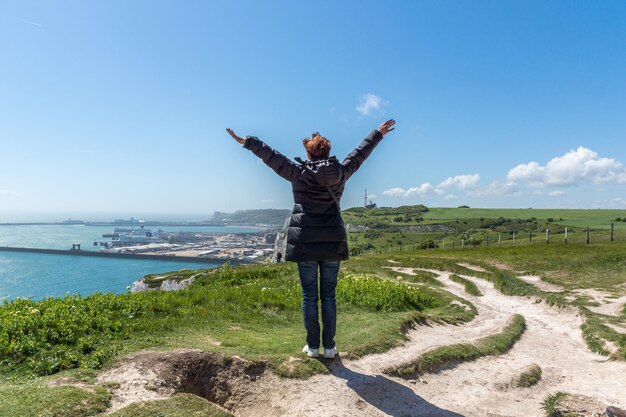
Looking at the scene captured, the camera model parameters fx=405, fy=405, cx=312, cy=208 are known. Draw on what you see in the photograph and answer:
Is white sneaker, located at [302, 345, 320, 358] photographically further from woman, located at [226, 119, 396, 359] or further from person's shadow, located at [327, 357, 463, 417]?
person's shadow, located at [327, 357, 463, 417]

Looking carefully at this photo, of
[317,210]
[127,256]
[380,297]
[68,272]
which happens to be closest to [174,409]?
[317,210]

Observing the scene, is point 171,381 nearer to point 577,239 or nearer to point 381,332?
point 381,332

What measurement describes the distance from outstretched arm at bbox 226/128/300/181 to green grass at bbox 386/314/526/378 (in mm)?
3971

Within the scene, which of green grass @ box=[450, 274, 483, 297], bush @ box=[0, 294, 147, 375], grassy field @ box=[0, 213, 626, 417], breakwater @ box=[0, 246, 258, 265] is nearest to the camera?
grassy field @ box=[0, 213, 626, 417]

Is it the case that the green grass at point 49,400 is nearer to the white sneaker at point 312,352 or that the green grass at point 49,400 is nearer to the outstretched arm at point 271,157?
the white sneaker at point 312,352

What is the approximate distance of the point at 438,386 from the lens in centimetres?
727

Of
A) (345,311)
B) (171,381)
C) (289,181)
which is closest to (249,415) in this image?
(171,381)

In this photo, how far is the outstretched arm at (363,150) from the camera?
670 cm

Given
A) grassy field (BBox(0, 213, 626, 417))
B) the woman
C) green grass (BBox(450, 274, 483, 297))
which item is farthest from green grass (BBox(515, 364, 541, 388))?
green grass (BBox(450, 274, 483, 297))

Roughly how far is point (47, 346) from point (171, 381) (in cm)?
265

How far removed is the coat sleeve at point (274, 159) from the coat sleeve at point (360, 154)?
800mm

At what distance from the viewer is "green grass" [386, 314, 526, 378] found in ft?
24.9

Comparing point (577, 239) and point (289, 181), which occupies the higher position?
point (289, 181)

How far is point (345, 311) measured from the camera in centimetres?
1284
